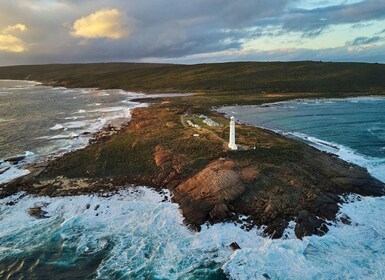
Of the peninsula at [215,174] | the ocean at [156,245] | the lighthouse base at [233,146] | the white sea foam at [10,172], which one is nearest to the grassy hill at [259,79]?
the peninsula at [215,174]

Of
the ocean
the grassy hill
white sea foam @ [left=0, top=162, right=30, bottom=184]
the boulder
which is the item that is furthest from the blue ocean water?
white sea foam @ [left=0, top=162, right=30, bottom=184]

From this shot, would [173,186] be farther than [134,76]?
No

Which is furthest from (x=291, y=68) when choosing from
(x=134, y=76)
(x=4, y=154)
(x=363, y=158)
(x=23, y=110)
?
(x=4, y=154)

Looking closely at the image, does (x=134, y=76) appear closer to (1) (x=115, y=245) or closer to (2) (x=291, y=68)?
(2) (x=291, y=68)

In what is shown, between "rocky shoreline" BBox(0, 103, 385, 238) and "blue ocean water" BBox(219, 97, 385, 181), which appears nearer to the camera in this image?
"rocky shoreline" BBox(0, 103, 385, 238)

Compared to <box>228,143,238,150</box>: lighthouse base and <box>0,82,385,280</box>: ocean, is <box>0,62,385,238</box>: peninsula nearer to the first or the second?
<box>228,143,238,150</box>: lighthouse base

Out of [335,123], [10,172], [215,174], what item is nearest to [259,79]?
[335,123]

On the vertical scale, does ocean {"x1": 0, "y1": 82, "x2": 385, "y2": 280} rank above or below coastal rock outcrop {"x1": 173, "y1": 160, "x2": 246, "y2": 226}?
below
